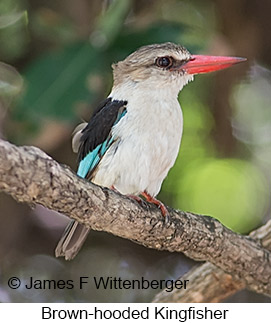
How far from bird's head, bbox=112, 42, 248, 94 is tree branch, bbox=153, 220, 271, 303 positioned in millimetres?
656

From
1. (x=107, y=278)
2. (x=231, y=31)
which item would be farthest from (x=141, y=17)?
(x=107, y=278)

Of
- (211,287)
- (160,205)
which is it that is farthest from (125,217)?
(211,287)

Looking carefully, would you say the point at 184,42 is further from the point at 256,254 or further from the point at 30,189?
the point at 30,189

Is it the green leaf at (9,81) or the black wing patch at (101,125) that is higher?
the green leaf at (9,81)

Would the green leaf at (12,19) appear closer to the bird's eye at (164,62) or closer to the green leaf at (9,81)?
the green leaf at (9,81)

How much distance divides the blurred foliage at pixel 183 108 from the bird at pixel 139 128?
28 centimetres

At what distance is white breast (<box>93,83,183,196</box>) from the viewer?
244cm

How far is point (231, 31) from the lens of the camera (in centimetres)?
352

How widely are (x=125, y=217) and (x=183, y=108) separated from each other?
4.64 feet

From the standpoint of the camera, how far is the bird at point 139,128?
2453 mm
